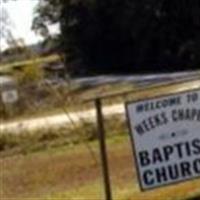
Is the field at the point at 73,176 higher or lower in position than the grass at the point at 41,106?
higher

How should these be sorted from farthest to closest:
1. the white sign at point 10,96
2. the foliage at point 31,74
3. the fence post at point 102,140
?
1. the white sign at point 10,96
2. the foliage at point 31,74
3. the fence post at point 102,140

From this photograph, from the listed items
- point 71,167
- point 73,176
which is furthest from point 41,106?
point 73,176

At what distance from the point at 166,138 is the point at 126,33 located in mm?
53372

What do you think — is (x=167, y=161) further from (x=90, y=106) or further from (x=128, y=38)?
(x=128, y=38)

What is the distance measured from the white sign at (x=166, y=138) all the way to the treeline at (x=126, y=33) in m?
45.2

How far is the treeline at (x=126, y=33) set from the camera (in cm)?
6072

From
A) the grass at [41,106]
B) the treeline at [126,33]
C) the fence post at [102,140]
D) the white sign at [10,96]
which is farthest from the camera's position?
the treeline at [126,33]

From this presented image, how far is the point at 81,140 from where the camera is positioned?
2120 cm

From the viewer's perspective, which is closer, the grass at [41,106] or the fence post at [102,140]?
the fence post at [102,140]

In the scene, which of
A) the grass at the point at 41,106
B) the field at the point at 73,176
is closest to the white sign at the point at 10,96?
the grass at the point at 41,106

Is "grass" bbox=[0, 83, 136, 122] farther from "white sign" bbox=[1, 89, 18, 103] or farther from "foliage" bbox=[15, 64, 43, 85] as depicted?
"foliage" bbox=[15, 64, 43, 85]

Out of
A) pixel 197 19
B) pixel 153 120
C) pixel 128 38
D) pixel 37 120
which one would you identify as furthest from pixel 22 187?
pixel 128 38

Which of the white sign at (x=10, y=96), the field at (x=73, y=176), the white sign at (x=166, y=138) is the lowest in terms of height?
the white sign at (x=10, y=96)

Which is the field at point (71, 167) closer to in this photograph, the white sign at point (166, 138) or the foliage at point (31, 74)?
the white sign at point (166, 138)
